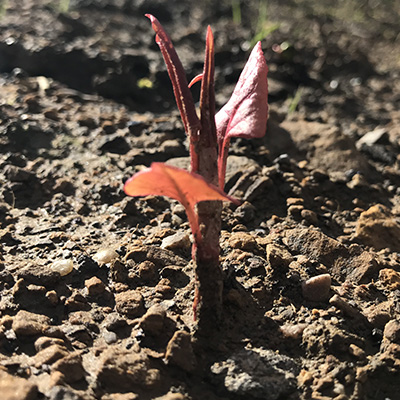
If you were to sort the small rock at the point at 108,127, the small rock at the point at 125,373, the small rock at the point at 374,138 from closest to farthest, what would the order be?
1. the small rock at the point at 125,373
2. the small rock at the point at 108,127
3. the small rock at the point at 374,138

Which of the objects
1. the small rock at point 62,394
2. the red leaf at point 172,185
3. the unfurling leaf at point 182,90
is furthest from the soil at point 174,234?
the unfurling leaf at point 182,90

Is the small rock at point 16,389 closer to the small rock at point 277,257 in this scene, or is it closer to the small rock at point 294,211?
the small rock at point 277,257

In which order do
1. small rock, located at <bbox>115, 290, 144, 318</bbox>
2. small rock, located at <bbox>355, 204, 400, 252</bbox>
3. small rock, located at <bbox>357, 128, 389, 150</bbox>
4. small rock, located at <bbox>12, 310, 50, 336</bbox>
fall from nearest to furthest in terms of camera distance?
1. small rock, located at <bbox>12, 310, 50, 336</bbox>
2. small rock, located at <bbox>115, 290, 144, 318</bbox>
3. small rock, located at <bbox>355, 204, 400, 252</bbox>
4. small rock, located at <bbox>357, 128, 389, 150</bbox>

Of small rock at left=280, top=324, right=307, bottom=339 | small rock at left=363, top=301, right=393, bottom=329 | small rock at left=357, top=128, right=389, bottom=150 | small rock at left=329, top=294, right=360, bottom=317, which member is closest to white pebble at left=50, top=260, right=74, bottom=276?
small rock at left=280, top=324, right=307, bottom=339

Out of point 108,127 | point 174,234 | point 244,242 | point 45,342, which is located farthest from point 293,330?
point 108,127

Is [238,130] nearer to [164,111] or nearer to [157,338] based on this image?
[157,338]

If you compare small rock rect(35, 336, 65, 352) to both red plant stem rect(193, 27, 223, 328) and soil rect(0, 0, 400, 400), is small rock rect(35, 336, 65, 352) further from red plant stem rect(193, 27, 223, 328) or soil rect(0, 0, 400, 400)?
red plant stem rect(193, 27, 223, 328)

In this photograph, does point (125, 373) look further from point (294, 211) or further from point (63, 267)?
point (294, 211)
